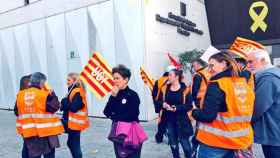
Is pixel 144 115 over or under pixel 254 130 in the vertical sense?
under

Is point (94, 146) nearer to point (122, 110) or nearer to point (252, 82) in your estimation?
point (122, 110)

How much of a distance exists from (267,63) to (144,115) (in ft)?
24.8

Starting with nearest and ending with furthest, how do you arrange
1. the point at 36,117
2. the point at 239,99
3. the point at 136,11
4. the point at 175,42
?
the point at 239,99
the point at 36,117
the point at 136,11
the point at 175,42

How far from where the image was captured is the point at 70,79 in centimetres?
530

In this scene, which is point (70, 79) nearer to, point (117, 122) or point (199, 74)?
point (117, 122)

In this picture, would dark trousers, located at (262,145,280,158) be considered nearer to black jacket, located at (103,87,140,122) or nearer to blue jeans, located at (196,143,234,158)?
blue jeans, located at (196,143,234,158)

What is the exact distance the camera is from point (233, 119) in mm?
3256

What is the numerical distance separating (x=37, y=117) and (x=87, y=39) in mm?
8031

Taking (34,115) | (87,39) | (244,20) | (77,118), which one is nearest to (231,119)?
(244,20)

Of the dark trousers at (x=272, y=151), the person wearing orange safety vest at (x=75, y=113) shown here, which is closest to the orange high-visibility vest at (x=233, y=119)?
the dark trousers at (x=272, y=151)

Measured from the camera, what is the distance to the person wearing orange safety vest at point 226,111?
3207 mm

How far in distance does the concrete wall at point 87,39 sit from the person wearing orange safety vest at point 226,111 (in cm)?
766

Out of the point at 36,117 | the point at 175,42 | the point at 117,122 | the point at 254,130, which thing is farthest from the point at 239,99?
the point at 175,42

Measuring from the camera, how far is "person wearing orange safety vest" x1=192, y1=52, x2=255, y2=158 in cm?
321
